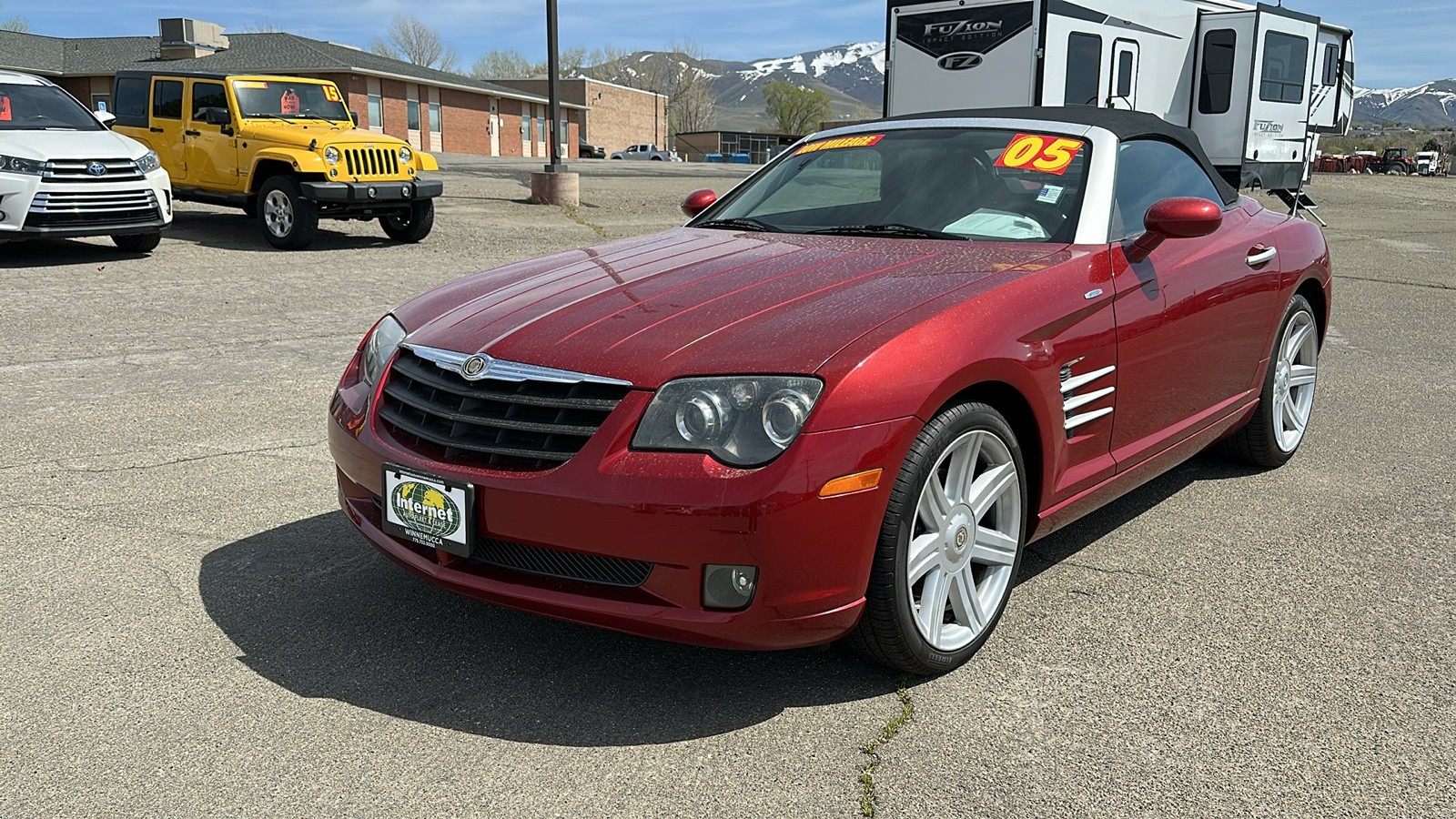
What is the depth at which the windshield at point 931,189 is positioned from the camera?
3.88m

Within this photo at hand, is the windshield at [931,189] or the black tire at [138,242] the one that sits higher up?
the windshield at [931,189]

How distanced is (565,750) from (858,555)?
0.82 metres

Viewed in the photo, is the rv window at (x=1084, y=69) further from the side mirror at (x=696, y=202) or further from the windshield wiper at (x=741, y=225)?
the windshield wiper at (x=741, y=225)

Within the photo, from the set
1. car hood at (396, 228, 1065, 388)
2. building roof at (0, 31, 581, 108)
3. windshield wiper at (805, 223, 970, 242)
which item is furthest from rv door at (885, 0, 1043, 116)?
building roof at (0, 31, 581, 108)

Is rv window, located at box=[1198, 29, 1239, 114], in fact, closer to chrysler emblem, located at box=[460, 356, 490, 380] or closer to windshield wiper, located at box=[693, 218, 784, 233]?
windshield wiper, located at box=[693, 218, 784, 233]

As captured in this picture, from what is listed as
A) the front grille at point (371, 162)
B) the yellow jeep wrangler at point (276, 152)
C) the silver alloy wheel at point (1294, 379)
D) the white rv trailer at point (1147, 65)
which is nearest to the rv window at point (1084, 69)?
the white rv trailer at point (1147, 65)

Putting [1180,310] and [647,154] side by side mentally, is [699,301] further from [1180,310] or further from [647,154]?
[647,154]

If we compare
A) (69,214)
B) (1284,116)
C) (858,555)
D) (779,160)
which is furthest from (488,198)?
(858,555)

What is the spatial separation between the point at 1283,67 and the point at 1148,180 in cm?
1457

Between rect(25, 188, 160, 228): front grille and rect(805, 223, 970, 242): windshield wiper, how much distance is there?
9436mm

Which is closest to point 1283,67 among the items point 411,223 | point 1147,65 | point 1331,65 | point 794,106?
point 1331,65

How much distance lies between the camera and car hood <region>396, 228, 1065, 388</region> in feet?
9.28

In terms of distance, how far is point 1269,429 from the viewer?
488 centimetres

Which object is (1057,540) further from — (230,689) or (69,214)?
(69,214)
